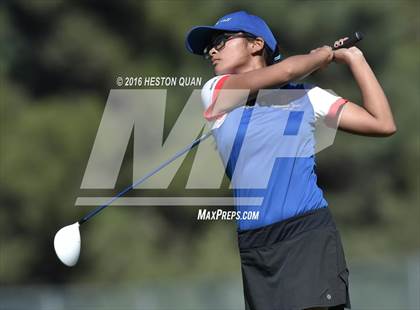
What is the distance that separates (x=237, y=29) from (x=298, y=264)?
111cm

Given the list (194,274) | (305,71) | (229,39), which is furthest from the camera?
(194,274)

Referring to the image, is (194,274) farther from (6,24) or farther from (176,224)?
(6,24)

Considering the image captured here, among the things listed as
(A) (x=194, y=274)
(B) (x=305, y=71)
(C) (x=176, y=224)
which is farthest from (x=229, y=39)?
(C) (x=176, y=224)

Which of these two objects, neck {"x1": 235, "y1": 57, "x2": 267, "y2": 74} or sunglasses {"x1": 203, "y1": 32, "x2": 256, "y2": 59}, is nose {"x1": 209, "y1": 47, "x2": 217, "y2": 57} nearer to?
sunglasses {"x1": 203, "y1": 32, "x2": 256, "y2": 59}

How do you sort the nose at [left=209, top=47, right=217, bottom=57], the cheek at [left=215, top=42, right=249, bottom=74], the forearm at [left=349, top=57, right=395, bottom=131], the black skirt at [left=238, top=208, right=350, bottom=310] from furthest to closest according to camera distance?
1. the nose at [left=209, top=47, right=217, bottom=57]
2. the cheek at [left=215, top=42, right=249, bottom=74]
3. the forearm at [left=349, top=57, right=395, bottom=131]
4. the black skirt at [left=238, top=208, right=350, bottom=310]

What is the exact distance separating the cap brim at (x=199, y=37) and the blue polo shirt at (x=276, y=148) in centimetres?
35

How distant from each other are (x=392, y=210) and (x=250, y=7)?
256 inches

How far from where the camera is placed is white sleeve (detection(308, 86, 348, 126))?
14.1 feet

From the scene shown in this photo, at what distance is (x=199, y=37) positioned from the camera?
4707 mm

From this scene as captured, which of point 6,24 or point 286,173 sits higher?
point 6,24

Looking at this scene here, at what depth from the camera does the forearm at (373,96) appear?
4.27 metres

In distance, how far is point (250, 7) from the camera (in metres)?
19.6

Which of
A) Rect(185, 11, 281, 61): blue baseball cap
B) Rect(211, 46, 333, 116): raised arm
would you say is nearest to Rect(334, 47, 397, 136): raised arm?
Rect(211, 46, 333, 116): raised arm

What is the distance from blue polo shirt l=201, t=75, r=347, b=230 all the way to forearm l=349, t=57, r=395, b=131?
12 centimetres
